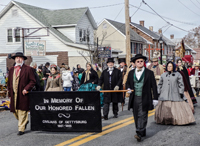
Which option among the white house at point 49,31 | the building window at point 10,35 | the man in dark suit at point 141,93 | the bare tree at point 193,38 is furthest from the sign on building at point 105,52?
the bare tree at point 193,38

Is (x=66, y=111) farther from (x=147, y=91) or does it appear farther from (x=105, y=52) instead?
(x=105, y=52)

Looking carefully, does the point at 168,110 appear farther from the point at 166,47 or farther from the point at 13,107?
the point at 166,47

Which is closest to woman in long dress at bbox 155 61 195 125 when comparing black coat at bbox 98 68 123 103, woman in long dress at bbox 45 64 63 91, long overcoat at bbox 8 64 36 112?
black coat at bbox 98 68 123 103

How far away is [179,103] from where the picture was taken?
28.5ft

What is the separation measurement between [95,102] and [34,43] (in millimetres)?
19826

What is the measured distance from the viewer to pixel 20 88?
313 inches

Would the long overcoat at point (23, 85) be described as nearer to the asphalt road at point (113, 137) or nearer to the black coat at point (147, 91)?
the asphalt road at point (113, 137)

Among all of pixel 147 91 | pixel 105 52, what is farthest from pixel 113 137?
pixel 105 52

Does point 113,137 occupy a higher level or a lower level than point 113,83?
lower

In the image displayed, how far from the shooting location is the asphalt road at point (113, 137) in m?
6.79

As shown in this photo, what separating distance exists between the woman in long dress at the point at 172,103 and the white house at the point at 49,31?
2057 cm

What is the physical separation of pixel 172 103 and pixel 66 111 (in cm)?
300

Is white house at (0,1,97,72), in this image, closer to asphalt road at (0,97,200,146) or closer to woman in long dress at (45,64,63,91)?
woman in long dress at (45,64,63,91)

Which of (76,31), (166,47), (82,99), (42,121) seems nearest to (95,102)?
(82,99)
